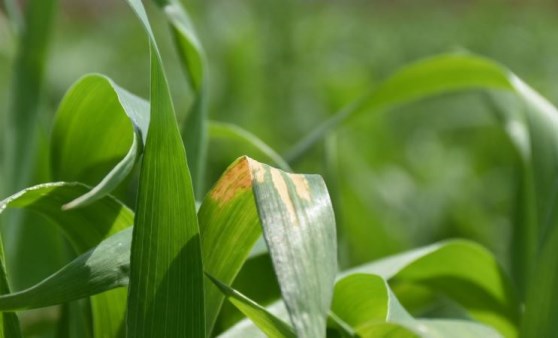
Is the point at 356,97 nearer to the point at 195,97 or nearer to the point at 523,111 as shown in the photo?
the point at 523,111

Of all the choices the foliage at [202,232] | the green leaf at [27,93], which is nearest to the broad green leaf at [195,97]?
the foliage at [202,232]

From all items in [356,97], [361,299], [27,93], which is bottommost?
[356,97]

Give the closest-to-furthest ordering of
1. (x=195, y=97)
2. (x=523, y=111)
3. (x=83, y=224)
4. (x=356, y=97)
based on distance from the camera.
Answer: (x=83, y=224) < (x=195, y=97) < (x=523, y=111) < (x=356, y=97)

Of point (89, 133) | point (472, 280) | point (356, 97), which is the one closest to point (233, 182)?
point (89, 133)

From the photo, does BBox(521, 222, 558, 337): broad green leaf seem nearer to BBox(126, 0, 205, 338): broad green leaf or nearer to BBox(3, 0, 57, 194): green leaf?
BBox(126, 0, 205, 338): broad green leaf

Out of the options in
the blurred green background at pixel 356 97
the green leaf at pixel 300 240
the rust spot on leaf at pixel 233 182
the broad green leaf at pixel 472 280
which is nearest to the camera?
the green leaf at pixel 300 240

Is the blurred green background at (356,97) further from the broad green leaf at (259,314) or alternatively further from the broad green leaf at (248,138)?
the broad green leaf at (259,314)
